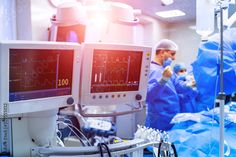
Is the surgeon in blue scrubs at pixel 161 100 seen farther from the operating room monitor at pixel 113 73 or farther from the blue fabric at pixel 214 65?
the operating room monitor at pixel 113 73

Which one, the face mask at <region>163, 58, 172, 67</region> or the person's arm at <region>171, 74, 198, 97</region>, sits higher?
the face mask at <region>163, 58, 172, 67</region>

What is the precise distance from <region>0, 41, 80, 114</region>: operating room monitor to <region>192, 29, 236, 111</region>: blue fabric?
924 millimetres

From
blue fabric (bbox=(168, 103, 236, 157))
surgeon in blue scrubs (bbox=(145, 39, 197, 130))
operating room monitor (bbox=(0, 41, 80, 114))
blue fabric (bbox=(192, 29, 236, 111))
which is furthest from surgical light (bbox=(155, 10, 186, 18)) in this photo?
operating room monitor (bbox=(0, 41, 80, 114))

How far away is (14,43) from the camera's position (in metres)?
0.81

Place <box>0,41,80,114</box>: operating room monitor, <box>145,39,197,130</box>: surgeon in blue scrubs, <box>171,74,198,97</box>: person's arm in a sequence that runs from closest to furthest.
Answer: <box>0,41,80,114</box>: operating room monitor → <box>145,39,197,130</box>: surgeon in blue scrubs → <box>171,74,198,97</box>: person's arm

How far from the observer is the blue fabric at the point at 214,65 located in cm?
161

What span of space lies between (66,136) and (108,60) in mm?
616

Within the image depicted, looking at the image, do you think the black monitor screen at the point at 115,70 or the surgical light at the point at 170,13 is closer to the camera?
the black monitor screen at the point at 115,70

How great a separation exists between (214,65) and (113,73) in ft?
2.61

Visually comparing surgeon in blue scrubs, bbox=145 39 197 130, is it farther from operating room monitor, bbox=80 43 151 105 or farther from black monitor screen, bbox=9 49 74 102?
black monitor screen, bbox=9 49 74 102

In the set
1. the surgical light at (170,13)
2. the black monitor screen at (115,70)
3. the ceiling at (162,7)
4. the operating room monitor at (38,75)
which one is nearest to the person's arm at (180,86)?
the ceiling at (162,7)

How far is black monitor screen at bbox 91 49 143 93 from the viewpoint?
102 cm

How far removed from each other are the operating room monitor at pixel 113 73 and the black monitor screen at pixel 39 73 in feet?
0.25

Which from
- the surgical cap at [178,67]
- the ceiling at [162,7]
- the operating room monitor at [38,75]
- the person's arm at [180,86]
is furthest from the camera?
the surgical cap at [178,67]
